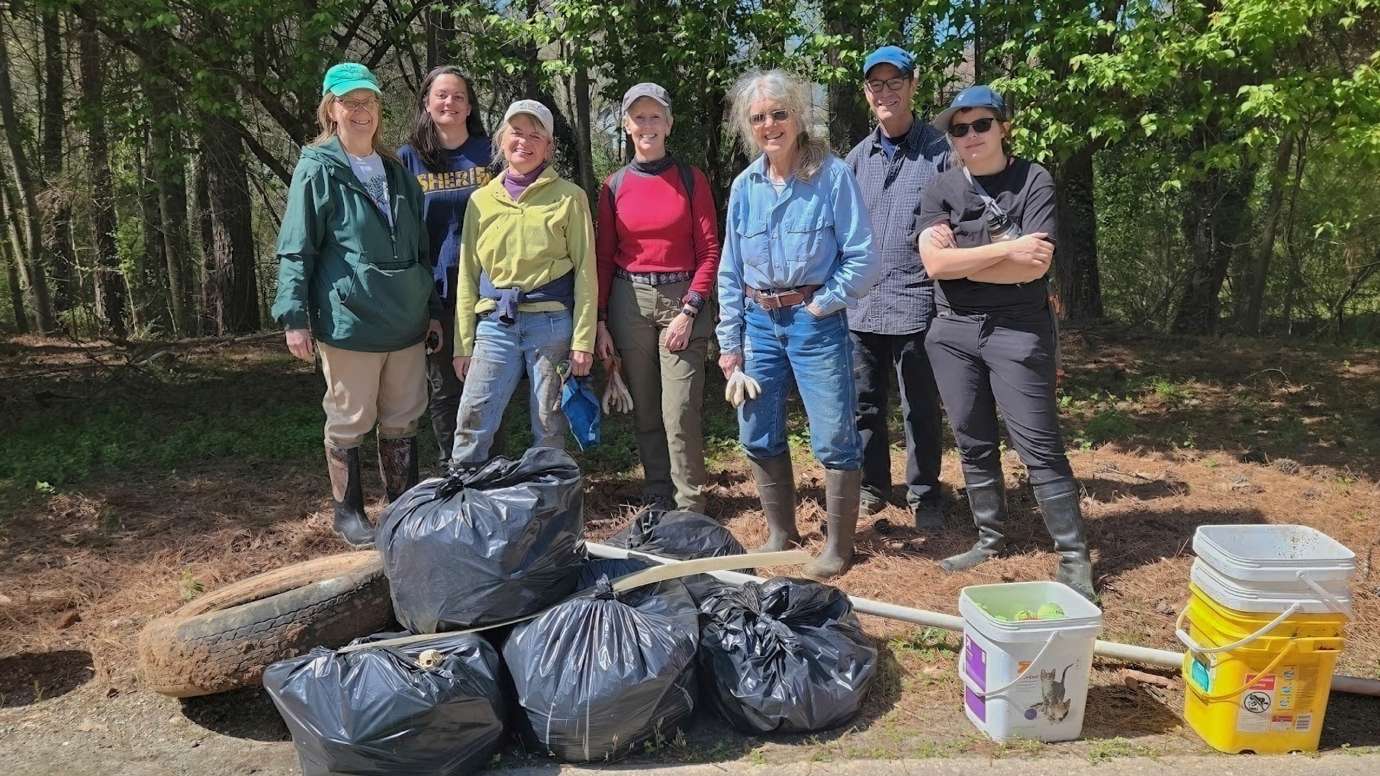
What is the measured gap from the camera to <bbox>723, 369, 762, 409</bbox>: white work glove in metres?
3.98

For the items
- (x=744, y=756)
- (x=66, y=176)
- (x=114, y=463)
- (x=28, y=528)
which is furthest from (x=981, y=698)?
(x=66, y=176)

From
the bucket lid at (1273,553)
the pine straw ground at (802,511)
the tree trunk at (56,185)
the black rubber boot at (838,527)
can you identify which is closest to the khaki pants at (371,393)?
the pine straw ground at (802,511)

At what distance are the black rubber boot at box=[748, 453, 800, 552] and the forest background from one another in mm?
2494

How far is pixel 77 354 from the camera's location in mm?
10273

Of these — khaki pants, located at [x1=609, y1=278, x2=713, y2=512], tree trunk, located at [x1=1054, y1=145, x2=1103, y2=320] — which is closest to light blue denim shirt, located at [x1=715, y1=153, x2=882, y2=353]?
khaki pants, located at [x1=609, y1=278, x2=713, y2=512]

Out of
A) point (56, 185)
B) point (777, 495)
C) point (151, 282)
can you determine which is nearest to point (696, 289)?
point (777, 495)

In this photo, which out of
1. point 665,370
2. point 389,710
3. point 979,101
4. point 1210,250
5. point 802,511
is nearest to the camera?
point 389,710

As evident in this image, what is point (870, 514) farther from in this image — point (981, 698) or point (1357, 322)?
point (1357, 322)

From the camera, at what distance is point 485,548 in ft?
9.69

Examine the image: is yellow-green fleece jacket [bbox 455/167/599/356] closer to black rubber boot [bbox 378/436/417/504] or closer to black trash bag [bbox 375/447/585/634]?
black rubber boot [bbox 378/436/417/504]

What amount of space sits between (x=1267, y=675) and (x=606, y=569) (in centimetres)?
201

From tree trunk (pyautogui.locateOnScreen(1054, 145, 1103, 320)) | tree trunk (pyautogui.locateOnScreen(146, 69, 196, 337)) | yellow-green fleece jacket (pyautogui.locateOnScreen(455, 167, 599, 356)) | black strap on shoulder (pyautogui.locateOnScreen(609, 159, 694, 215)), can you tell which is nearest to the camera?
yellow-green fleece jacket (pyautogui.locateOnScreen(455, 167, 599, 356))

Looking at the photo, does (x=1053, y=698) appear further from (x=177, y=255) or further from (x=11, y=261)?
(x=11, y=261)

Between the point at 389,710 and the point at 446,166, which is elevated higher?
the point at 446,166
